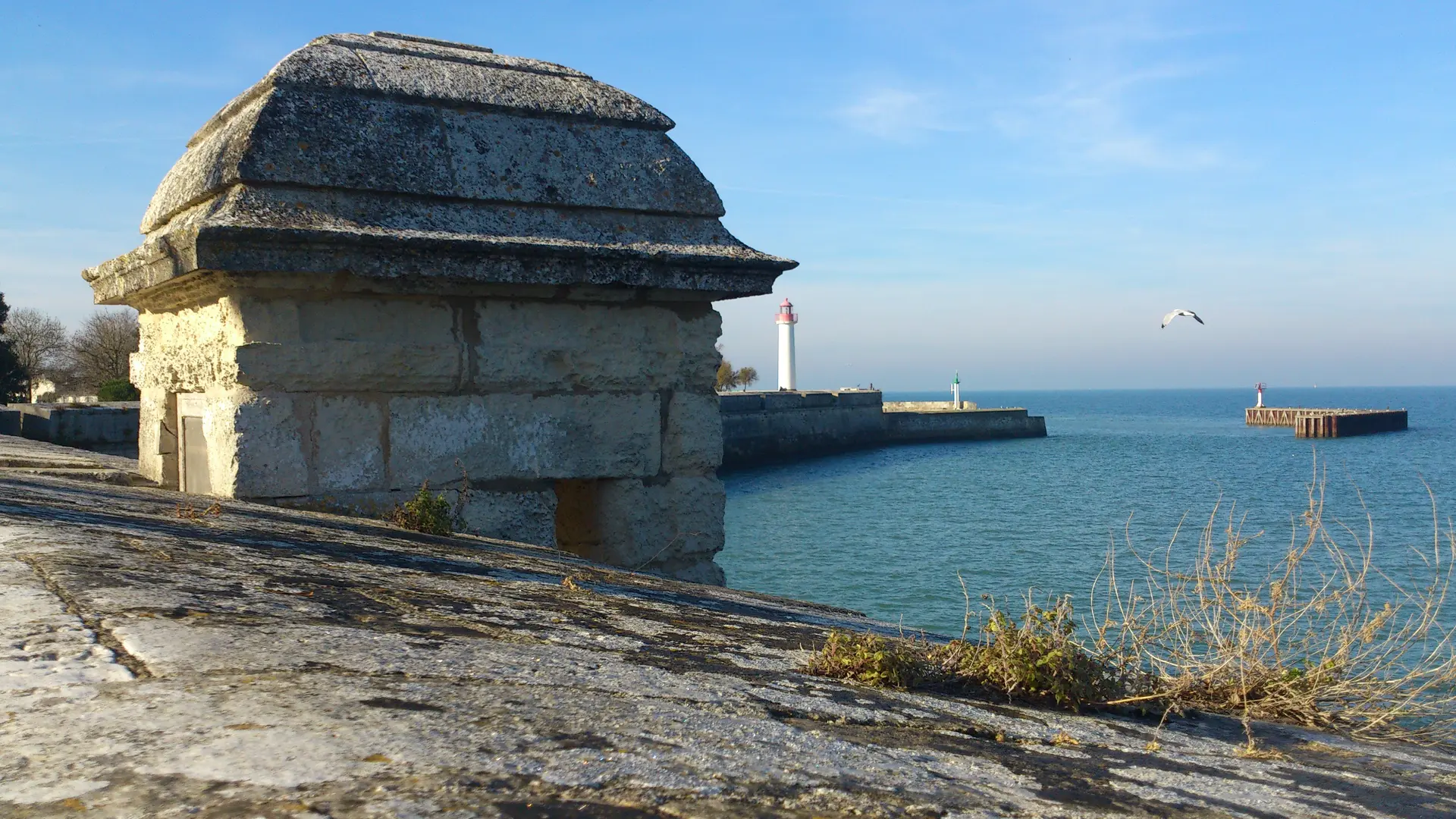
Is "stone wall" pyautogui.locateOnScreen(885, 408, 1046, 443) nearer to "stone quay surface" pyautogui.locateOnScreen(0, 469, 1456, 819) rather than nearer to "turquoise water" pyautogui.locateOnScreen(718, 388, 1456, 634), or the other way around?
"turquoise water" pyautogui.locateOnScreen(718, 388, 1456, 634)

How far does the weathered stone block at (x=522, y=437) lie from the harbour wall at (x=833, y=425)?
31.3m

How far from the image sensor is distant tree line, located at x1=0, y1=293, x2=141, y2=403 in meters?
30.4

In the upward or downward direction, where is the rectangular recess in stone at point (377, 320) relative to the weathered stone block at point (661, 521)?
upward

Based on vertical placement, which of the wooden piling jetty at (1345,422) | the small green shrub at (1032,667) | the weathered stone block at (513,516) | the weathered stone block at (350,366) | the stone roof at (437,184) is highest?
the stone roof at (437,184)

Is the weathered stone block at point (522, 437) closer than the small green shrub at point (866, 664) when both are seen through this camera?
No

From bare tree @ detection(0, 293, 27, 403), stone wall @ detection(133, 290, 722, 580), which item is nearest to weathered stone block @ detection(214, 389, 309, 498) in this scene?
stone wall @ detection(133, 290, 722, 580)

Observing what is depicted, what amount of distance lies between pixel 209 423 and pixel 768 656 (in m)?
2.50

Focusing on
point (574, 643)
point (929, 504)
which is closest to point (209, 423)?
point (574, 643)

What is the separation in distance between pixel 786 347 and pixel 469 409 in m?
54.4

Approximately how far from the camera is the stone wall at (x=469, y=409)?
363 cm

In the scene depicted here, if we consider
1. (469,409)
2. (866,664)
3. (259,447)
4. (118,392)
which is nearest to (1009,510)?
(118,392)

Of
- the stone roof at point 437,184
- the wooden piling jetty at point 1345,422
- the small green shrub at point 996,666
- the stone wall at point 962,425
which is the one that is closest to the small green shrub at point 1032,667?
the small green shrub at point 996,666

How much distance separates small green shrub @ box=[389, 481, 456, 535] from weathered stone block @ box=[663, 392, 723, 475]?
3.08 feet

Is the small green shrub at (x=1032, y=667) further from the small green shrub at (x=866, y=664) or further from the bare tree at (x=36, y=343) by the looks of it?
the bare tree at (x=36, y=343)
